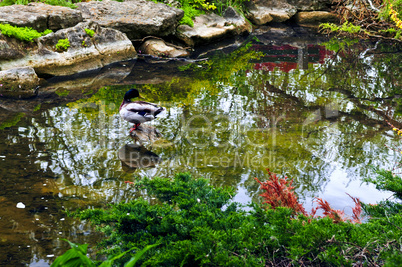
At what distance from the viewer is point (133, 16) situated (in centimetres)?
1138

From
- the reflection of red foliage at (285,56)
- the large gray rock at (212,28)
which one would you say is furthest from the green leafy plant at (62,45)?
the reflection of red foliage at (285,56)

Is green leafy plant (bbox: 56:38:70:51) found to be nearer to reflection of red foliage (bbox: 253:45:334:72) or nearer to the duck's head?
the duck's head

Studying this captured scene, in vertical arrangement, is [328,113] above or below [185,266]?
below

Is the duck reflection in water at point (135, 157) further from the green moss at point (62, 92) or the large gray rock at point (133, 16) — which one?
the large gray rock at point (133, 16)

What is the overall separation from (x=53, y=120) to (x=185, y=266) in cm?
484

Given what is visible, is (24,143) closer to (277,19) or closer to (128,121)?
(128,121)

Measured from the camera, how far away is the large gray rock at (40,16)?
361 inches

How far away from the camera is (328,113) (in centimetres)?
709

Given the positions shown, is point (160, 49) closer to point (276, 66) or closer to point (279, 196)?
point (276, 66)

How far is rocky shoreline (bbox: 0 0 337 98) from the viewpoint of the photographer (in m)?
8.34

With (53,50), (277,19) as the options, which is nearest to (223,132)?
(53,50)

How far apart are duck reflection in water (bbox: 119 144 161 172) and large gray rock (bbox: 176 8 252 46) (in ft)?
23.9

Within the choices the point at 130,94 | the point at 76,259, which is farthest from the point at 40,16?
the point at 76,259

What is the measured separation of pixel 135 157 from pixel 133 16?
7213 millimetres
